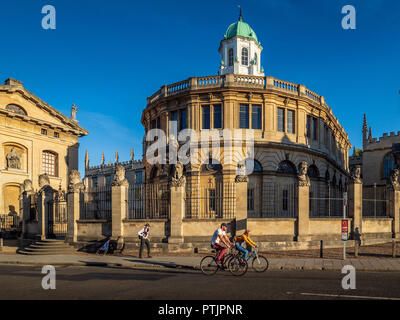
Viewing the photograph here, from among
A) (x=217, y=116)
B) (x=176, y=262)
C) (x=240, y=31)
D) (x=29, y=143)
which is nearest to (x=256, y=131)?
(x=217, y=116)

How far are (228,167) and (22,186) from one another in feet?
51.6

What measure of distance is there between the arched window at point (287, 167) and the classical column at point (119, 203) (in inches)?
555

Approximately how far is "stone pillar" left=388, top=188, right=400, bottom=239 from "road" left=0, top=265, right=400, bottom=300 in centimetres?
1134

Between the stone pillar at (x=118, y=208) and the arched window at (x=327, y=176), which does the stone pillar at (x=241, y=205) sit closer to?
the stone pillar at (x=118, y=208)

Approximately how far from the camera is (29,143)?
36562mm

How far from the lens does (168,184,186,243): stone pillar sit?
1786cm

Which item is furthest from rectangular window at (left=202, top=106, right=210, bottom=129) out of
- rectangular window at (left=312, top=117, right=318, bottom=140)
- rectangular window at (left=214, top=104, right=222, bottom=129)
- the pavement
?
the pavement

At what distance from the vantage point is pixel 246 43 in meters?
53.1

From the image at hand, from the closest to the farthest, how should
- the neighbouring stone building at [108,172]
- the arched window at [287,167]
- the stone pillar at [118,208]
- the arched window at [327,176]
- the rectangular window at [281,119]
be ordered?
1. the stone pillar at [118,208]
2. the arched window at [287,167]
3. the rectangular window at [281,119]
4. the arched window at [327,176]
5. the neighbouring stone building at [108,172]

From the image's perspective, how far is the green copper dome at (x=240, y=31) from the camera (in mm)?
52656

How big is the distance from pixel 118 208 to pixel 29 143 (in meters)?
22.8

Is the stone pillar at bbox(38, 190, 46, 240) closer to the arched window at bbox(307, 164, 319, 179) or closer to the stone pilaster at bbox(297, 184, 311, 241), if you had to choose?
the stone pilaster at bbox(297, 184, 311, 241)

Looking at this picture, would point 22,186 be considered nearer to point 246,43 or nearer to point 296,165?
point 296,165

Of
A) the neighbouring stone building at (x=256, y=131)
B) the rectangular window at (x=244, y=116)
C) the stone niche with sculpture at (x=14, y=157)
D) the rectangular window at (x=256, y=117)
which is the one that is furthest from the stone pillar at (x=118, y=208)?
the stone niche with sculpture at (x=14, y=157)
